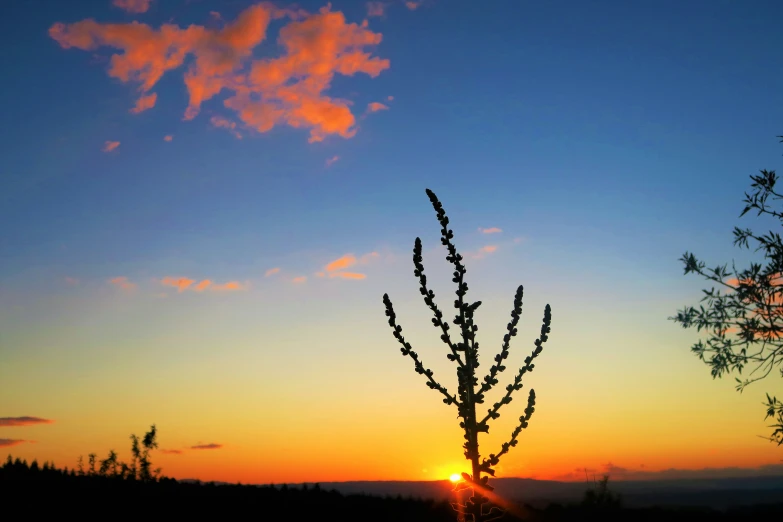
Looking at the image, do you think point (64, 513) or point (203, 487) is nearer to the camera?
point (64, 513)

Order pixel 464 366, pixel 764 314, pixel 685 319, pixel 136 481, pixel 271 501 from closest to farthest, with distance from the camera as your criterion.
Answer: pixel 464 366 < pixel 764 314 < pixel 685 319 < pixel 136 481 < pixel 271 501

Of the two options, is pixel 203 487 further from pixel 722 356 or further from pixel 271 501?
pixel 722 356

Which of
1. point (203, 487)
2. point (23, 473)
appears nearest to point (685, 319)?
point (203, 487)

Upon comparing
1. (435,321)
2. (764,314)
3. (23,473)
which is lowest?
(23,473)

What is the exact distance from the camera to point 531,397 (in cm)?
725

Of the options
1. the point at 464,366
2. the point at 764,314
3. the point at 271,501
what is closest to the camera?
the point at 464,366

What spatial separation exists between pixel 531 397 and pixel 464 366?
1.30m

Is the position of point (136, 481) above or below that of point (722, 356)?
below

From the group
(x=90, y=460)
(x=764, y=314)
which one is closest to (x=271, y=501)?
(x=90, y=460)

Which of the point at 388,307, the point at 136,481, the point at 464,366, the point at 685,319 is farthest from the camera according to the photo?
the point at 136,481

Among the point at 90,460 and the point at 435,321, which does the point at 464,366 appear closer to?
the point at 435,321

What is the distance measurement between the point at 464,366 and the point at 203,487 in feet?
62.2

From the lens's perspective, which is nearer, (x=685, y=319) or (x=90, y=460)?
(x=685, y=319)

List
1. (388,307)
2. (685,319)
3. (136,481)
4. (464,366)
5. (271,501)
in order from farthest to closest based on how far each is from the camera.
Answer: (271,501)
(136,481)
(685,319)
(388,307)
(464,366)
